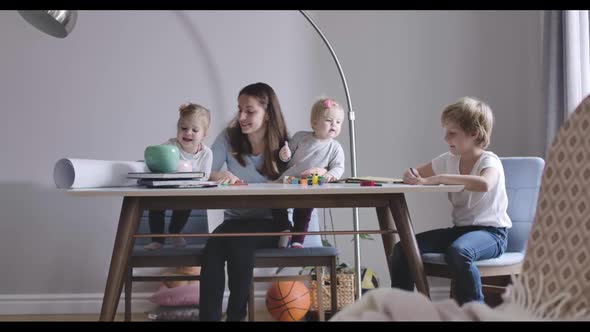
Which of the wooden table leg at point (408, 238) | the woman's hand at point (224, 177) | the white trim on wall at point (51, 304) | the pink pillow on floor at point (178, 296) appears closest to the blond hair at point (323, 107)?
the woman's hand at point (224, 177)

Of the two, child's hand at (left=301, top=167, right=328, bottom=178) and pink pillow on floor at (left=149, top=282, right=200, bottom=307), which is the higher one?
child's hand at (left=301, top=167, right=328, bottom=178)

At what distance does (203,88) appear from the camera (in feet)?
11.3

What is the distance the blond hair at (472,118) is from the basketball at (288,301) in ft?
3.62

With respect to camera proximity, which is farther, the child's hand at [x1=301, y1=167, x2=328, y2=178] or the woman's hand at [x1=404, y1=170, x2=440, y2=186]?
the child's hand at [x1=301, y1=167, x2=328, y2=178]

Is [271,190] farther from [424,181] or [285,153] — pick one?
[285,153]

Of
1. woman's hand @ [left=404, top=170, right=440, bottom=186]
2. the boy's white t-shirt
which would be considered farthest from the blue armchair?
woman's hand @ [left=404, top=170, right=440, bottom=186]

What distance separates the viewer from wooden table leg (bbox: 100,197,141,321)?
6.61 ft

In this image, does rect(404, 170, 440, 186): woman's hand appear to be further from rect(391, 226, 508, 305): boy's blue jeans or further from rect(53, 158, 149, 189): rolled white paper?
rect(53, 158, 149, 189): rolled white paper

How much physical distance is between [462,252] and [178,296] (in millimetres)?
1520

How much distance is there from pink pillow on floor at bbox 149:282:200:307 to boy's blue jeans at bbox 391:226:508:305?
47.5 inches

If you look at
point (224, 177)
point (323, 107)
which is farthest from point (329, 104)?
point (224, 177)

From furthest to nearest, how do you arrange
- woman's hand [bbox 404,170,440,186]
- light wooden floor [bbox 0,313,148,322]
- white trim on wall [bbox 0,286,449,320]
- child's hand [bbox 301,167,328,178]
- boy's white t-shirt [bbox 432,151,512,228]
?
white trim on wall [bbox 0,286,449,320]
light wooden floor [bbox 0,313,148,322]
child's hand [bbox 301,167,328,178]
boy's white t-shirt [bbox 432,151,512,228]
woman's hand [bbox 404,170,440,186]

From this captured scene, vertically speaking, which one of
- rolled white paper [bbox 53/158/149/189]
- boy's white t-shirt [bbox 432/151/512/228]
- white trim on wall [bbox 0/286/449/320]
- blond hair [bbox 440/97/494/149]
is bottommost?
white trim on wall [bbox 0/286/449/320]

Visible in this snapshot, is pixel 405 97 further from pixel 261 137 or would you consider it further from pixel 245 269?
pixel 245 269
